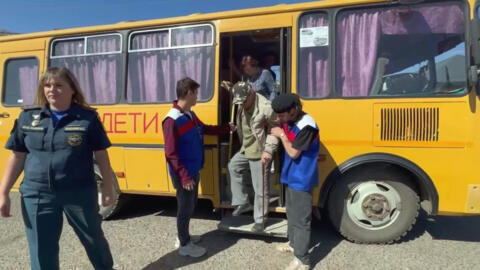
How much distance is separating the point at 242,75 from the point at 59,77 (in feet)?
9.57

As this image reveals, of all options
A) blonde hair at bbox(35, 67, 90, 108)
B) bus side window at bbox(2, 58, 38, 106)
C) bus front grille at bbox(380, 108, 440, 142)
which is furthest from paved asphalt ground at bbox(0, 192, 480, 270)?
blonde hair at bbox(35, 67, 90, 108)

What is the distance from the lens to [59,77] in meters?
2.31

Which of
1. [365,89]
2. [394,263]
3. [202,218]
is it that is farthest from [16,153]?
[394,263]

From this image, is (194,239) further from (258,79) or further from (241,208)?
(258,79)

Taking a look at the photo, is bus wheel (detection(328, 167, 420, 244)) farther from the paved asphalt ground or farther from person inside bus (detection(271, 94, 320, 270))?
person inside bus (detection(271, 94, 320, 270))

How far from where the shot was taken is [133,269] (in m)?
3.29

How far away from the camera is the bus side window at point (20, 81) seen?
4574mm

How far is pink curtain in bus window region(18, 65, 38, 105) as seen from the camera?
15.0ft

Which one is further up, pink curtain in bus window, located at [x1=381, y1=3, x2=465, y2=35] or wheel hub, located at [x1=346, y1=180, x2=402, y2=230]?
pink curtain in bus window, located at [x1=381, y1=3, x2=465, y2=35]

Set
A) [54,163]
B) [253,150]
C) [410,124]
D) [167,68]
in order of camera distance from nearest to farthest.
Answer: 1. [54,163]
2. [410,124]
3. [253,150]
4. [167,68]

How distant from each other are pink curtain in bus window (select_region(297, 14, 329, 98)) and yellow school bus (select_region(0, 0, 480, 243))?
1cm

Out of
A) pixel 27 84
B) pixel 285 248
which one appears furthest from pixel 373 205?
pixel 27 84

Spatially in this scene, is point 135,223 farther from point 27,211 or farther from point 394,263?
point 394,263

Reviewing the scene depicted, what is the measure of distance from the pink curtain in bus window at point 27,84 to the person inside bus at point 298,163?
3.46 meters
